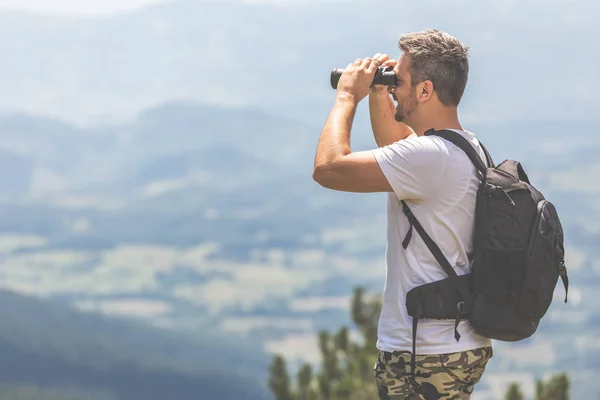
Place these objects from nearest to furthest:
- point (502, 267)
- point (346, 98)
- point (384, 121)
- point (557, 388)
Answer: point (502, 267) < point (346, 98) < point (384, 121) < point (557, 388)

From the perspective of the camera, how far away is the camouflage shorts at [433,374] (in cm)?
503

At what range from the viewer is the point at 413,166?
4.98m

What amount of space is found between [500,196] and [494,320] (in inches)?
21.7

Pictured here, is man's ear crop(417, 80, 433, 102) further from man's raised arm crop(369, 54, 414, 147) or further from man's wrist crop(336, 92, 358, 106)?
man's raised arm crop(369, 54, 414, 147)

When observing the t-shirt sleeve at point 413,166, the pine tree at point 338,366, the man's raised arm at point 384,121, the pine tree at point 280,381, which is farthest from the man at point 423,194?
the pine tree at point 280,381

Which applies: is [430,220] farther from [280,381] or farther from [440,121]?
[280,381]

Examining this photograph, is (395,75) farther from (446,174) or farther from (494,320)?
(494,320)

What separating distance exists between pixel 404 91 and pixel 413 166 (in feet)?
1.31

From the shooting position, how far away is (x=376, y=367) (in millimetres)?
5254

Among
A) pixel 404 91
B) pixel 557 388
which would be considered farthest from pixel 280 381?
pixel 404 91

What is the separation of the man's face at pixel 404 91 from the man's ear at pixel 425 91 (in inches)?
0.9

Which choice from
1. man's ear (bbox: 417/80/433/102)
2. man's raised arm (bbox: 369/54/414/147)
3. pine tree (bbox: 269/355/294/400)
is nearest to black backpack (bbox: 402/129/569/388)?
man's ear (bbox: 417/80/433/102)

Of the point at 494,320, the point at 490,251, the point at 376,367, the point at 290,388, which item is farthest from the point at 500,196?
the point at 290,388

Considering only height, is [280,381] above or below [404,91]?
→ below
